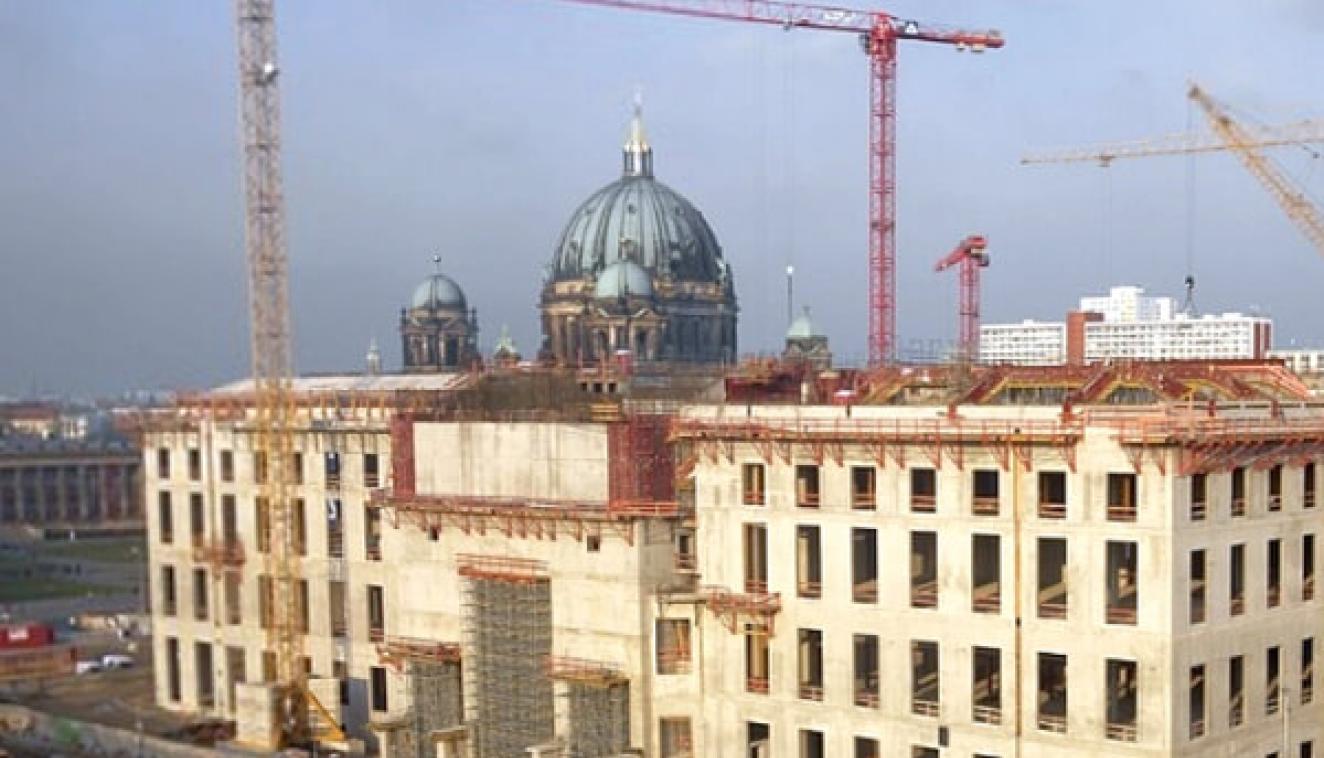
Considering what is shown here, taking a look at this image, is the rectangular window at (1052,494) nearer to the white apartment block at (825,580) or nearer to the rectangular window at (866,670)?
the white apartment block at (825,580)

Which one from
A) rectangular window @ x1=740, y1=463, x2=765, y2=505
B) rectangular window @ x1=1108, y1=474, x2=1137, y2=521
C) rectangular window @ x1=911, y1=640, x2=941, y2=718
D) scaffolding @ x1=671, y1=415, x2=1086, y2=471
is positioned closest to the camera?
rectangular window @ x1=1108, y1=474, x2=1137, y2=521

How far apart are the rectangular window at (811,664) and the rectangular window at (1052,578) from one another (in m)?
9.12

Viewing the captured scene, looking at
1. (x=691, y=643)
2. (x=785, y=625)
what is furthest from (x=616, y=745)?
(x=785, y=625)

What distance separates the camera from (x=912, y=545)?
5622cm

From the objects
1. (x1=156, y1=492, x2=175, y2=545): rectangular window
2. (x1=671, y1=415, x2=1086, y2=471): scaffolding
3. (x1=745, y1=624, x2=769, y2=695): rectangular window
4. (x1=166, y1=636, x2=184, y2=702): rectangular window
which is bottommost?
(x1=166, y1=636, x2=184, y2=702): rectangular window

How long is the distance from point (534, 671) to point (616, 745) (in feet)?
18.8

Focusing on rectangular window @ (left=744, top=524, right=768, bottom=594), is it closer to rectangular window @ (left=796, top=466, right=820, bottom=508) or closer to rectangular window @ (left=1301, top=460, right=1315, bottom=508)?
rectangular window @ (left=796, top=466, right=820, bottom=508)

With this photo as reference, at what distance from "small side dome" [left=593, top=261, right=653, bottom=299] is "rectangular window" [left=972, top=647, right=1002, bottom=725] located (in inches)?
4115

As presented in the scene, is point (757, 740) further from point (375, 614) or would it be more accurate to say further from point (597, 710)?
point (375, 614)

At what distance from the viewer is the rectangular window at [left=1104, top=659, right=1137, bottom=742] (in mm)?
51116

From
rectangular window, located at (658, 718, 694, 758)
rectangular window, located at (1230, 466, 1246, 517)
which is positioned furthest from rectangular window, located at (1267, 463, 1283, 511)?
rectangular window, located at (658, 718, 694, 758)

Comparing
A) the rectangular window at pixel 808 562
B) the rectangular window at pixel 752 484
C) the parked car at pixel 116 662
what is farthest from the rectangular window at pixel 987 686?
the parked car at pixel 116 662

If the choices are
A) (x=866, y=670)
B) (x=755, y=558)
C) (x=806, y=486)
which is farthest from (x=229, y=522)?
(x=866, y=670)

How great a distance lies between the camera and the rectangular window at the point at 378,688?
255 ft
